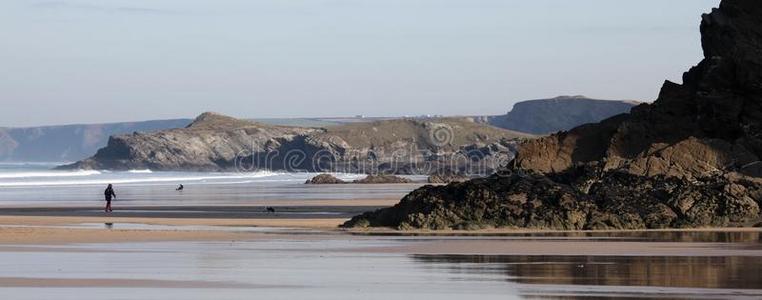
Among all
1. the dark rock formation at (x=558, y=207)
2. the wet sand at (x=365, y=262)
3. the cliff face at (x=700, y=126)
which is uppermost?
the cliff face at (x=700, y=126)

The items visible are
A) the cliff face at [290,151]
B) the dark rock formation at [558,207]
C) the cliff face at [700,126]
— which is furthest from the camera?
the cliff face at [290,151]

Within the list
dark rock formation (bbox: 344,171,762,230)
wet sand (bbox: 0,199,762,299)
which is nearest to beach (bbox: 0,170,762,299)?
wet sand (bbox: 0,199,762,299)

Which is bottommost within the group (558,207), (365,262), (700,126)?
(365,262)

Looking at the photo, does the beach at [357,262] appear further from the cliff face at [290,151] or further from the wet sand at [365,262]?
the cliff face at [290,151]

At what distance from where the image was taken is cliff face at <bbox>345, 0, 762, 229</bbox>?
32469 millimetres

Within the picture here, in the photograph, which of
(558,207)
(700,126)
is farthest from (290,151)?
(558,207)

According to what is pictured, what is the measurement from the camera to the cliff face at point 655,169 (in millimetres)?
32469

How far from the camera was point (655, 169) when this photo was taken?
3609 cm

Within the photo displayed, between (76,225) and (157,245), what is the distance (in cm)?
927

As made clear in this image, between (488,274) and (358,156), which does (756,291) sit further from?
(358,156)

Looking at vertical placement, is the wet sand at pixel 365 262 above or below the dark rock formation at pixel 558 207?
below

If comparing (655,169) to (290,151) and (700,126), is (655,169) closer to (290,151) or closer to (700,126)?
(700,126)

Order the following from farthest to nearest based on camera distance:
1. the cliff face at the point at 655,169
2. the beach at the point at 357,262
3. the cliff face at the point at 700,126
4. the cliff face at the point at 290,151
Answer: the cliff face at the point at 290,151 → the cliff face at the point at 700,126 → the cliff face at the point at 655,169 → the beach at the point at 357,262

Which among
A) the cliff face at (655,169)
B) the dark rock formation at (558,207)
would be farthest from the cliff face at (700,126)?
the dark rock formation at (558,207)
